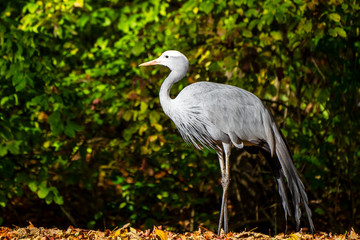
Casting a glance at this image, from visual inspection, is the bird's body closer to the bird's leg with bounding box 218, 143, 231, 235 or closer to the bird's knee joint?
the bird's leg with bounding box 218, 143, 231, 235

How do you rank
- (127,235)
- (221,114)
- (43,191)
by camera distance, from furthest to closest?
(43,191), (221,114), (127,235)

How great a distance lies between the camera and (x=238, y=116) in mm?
4633

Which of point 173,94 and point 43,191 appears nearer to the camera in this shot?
point 43,191

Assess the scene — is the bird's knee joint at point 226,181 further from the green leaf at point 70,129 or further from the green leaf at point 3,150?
the green leaf at point 3,150

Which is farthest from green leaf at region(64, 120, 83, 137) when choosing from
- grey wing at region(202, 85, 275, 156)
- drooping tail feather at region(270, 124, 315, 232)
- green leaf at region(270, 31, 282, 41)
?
green leaf at region(270, 31, 282, 41)

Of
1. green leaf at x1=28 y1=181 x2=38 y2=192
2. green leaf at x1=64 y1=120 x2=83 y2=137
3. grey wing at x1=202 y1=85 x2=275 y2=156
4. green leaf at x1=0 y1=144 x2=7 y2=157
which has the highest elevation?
grey wing at x1=202 y1=85 x2=275 y2=156

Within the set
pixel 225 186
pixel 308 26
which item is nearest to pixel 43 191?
pixel 225 186

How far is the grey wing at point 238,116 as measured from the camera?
4570 millimetres

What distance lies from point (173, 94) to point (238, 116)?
1.30m

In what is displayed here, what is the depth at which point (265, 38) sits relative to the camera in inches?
222

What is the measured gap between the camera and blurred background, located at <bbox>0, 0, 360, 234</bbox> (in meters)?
5.61

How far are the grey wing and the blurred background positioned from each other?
3.06ft

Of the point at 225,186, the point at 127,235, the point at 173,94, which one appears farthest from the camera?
the point at 173,94

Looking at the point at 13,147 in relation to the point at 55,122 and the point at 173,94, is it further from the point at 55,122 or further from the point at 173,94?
the point at 173,94
